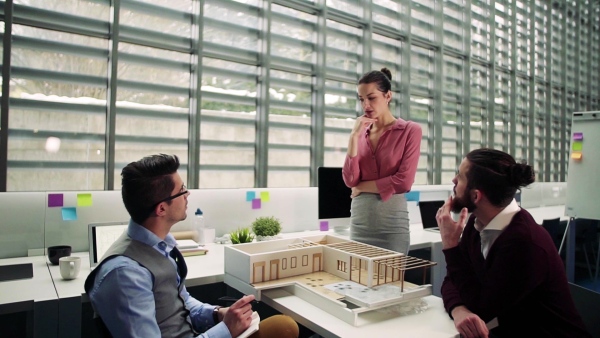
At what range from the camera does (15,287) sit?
6.09 ft

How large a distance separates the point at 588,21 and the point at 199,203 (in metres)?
8.51

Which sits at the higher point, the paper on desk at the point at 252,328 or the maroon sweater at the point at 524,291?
the maroon sweater at the point at 524,291

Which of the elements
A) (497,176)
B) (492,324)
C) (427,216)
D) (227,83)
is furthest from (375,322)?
(427,216)

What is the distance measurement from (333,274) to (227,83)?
2.30 metres

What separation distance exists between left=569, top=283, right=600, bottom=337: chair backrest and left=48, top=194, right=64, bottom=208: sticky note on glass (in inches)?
111

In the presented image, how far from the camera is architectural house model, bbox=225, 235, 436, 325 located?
1.53 m

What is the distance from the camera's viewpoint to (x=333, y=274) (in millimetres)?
1883

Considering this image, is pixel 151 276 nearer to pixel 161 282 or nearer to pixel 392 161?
pixel 161 282

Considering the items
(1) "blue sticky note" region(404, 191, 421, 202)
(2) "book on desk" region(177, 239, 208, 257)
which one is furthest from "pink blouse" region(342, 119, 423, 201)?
(1) "blue sticky note" region(404, 191, 421, 202)

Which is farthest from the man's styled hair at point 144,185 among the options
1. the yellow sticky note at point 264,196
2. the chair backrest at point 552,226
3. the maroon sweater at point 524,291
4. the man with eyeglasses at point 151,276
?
the chair backrest at point 552,226

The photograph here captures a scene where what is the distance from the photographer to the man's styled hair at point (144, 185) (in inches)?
56.8

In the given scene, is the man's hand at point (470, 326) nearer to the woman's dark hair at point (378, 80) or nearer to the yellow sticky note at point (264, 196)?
the woman's dark hair at point (378, 80)

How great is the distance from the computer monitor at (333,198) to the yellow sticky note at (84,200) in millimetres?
1679

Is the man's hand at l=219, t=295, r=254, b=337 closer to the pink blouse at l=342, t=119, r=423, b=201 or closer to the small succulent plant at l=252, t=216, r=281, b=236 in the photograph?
the pink blouse at l=342, t=119, r=423, b=201
